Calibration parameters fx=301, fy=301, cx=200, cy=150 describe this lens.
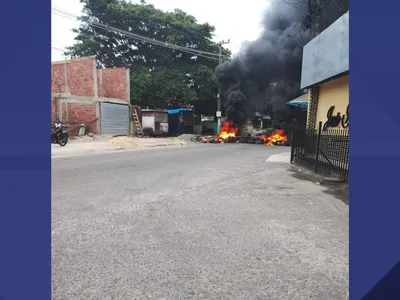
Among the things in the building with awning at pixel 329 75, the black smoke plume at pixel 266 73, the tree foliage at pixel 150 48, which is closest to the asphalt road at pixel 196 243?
the building with awning at pixel 329 75

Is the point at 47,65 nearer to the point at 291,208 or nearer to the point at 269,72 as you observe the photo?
the point at 291,208

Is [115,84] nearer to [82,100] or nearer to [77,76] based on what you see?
[77,76]

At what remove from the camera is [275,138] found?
25.8m

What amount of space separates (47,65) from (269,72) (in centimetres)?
2941

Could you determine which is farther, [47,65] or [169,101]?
[169,101]

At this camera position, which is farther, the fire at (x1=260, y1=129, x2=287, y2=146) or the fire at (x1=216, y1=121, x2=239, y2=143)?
the fire at (x1=216, y1=121, x2=239, y2=143)

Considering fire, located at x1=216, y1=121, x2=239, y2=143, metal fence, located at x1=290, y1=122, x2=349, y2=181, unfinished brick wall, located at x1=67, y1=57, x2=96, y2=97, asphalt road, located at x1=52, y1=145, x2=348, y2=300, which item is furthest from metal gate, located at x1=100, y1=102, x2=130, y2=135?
asphalt road, located at x1=52, y1=145, x2=348, y2=300

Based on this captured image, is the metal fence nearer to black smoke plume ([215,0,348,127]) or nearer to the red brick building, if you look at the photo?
black smoke plume ([215,0,348,127])

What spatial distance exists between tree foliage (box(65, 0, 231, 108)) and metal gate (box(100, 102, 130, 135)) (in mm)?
5520

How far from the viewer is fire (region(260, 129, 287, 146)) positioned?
25.5 metres

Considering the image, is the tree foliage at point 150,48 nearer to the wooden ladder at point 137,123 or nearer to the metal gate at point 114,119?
the wooden ladder at point 137,123
